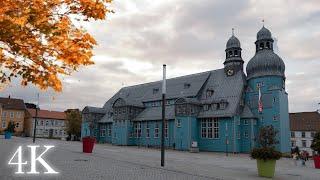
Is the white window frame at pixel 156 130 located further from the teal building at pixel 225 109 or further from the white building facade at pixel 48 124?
the white building facade at pixel 48 124

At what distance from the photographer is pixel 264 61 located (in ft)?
186

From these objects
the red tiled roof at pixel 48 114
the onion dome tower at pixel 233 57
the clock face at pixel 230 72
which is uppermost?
the onion dome tower at pixel 233 57

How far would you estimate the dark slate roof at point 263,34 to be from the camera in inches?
2327

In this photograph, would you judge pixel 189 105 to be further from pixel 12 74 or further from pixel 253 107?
pixel 12 74

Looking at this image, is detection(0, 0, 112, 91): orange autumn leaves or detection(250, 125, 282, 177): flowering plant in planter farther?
detection(250, 125, 282, 177): flowering plant in planter

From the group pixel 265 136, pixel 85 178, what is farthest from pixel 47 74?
pixel 265 136

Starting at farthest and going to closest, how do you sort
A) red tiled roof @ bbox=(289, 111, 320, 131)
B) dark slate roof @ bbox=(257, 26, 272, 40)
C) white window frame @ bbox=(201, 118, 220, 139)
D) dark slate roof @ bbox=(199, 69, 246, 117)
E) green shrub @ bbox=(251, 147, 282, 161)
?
1. red tiled roof @ bbox=(289, 111, 320, 131)
2. dark slate roof @ bbox=(257, 26, 272, 40)
3. white window frame @ bbox=(201, 118, 220, 139)
4. dark slate roof @ bbox=(199, 69, 246, 117)
5. green shrub @ bbox=(251, 147, 282, 161)

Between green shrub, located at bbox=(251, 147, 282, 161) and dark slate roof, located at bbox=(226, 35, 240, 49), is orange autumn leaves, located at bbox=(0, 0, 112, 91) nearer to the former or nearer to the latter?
green shrub, located at bbox=(251, 147, 282, 161)

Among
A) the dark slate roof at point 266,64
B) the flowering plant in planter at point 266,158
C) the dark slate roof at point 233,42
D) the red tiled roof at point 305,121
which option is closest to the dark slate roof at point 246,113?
the dark slate roof at point 266,64

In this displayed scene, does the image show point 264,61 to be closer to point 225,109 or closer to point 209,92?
point 225,109

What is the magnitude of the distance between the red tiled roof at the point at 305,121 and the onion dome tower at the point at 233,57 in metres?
36.7

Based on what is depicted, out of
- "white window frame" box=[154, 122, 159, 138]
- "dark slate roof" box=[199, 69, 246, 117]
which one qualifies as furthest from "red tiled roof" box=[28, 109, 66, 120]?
"dark slate roof" box=[199, 69, 246, 117]

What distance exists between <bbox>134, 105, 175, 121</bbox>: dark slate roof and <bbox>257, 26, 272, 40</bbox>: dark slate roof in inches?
761

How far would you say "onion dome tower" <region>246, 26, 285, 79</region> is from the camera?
185 ft
